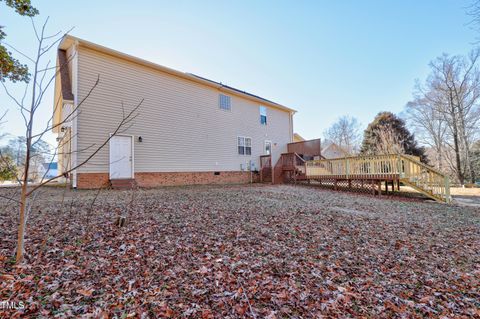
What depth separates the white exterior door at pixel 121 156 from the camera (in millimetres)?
9148

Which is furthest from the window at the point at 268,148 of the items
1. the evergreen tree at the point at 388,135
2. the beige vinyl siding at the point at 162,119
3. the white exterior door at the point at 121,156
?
the evergreen tree at the point at 388,135

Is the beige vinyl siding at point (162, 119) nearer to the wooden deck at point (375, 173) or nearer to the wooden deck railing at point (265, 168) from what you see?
the wooden deck railing at point (265, 168)

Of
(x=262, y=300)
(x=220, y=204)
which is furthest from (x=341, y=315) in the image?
(x=220, y=204)

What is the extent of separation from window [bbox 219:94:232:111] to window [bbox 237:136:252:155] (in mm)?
2096

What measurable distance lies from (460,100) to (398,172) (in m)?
15.1

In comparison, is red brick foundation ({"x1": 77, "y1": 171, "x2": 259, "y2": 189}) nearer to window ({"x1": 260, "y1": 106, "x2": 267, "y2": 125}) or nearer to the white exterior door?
the white exterior door

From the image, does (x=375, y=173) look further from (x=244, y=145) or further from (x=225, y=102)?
(x=225, y=102)

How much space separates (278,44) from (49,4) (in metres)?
11.3

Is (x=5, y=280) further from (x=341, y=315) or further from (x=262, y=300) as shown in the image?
(x=341, y=315)

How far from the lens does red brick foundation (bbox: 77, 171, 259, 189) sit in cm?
848

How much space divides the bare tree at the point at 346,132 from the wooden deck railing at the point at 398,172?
2530cm

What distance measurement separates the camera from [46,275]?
2.21 m

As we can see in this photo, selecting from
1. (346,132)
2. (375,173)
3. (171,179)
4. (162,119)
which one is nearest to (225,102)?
(162,119)

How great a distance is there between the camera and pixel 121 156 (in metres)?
9.40
